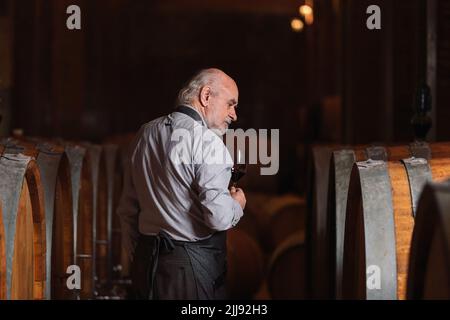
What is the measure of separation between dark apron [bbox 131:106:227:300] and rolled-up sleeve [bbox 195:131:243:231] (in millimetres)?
180

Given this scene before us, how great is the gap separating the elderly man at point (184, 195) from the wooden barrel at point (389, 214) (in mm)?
551

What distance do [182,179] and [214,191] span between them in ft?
0.53

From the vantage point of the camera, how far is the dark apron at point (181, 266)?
3.01 metres

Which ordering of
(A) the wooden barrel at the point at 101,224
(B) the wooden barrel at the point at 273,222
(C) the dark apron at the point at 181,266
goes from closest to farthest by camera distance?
(C) the dark apron at the point at 181,266, (A) the wooden barrel at the point at 101,224, (B) the wooden barrel at the point at 273,222

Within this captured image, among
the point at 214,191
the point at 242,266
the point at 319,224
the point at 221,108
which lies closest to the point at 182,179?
the point at 214,191

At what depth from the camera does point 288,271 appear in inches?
202

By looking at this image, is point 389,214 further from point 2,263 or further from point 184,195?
point 2,263

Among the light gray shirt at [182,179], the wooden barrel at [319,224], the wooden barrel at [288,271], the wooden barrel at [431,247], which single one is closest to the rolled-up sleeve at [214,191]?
the light gray shirt at [182,179]

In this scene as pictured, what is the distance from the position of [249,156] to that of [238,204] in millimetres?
596

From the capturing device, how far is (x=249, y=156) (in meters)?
3.52

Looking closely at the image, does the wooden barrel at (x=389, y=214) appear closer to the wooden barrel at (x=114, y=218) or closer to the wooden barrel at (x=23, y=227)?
the wooden barrel at (x=23, y=227)

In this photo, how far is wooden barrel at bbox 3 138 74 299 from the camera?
335 centimetres

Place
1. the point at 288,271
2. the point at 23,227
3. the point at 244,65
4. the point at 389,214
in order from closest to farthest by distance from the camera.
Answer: the point at 389,214
the point at 23,227
the point at 288,271
the point at 244,65
